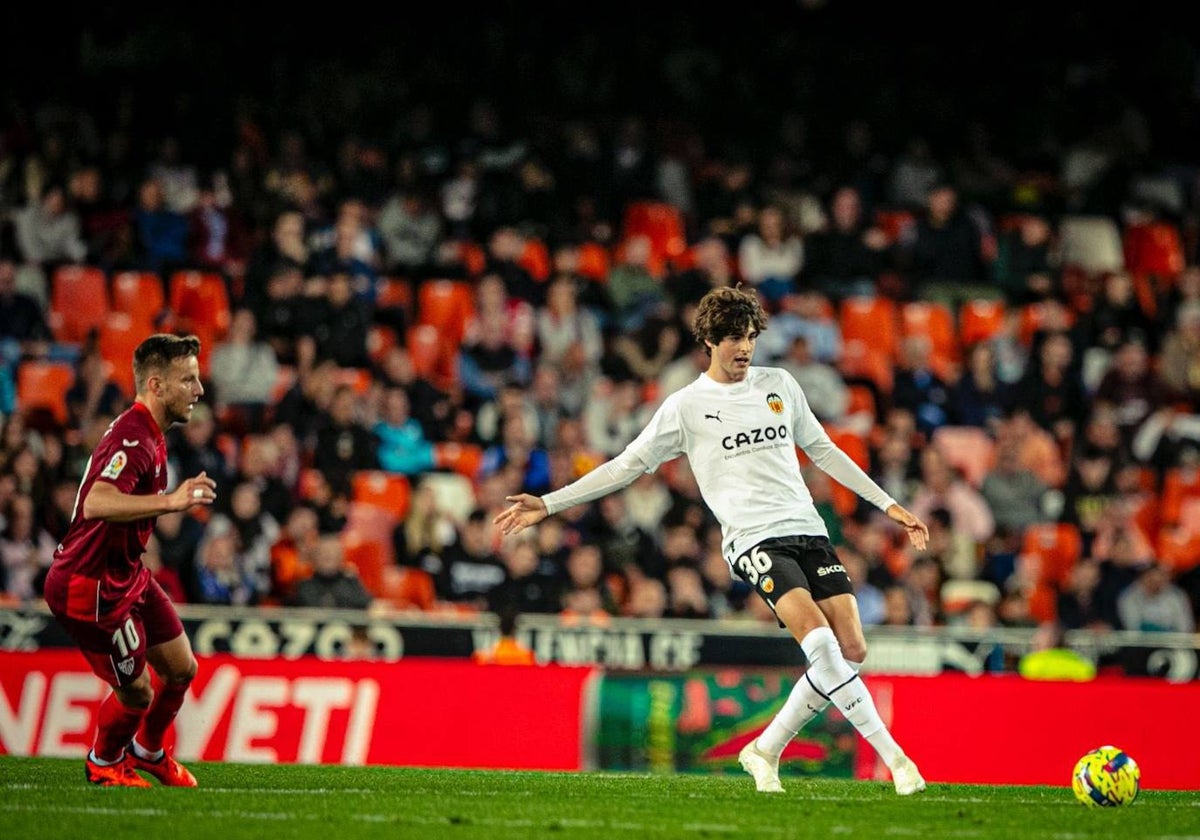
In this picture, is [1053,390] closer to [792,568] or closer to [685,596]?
[685,596]

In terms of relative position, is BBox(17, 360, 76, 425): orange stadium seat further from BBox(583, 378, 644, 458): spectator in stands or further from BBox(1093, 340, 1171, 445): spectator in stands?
BBox(1093, 340, 1171, 445): spectator in stands

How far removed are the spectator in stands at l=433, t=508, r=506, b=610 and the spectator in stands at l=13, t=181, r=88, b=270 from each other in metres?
5.84

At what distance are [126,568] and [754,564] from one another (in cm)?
321

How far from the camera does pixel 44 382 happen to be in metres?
18.0

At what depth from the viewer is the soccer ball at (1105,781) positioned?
29.8 feet

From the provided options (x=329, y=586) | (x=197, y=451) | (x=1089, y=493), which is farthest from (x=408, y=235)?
(x=1089, y=493)

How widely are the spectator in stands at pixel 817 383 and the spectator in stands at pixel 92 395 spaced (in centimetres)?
674

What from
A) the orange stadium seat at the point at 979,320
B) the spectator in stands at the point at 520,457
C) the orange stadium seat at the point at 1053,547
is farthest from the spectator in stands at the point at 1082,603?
the spectator in stands at the point at 520,457

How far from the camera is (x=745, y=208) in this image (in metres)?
21.2

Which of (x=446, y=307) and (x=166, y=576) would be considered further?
(x=446, y=307)

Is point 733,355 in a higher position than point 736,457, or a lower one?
higher

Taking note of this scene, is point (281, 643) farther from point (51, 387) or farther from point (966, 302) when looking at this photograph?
point (966, 302)

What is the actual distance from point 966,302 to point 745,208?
111 inches

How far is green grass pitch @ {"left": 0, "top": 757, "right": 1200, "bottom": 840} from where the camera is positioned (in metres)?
7.50
